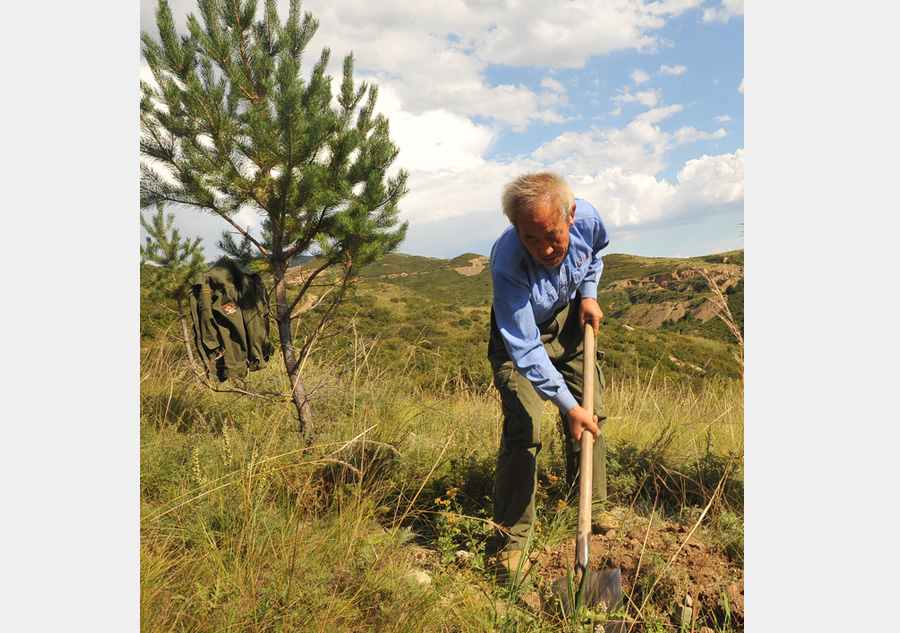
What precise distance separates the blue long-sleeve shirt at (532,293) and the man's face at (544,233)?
11 centimetres

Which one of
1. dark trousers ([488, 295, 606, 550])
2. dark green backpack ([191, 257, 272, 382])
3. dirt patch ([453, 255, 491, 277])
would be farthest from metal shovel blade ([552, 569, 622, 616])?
dirt patch ([453, 255, 491, 277])

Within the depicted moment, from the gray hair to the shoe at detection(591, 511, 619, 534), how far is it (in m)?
1.74

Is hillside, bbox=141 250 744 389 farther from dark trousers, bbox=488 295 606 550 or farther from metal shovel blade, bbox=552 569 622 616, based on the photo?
metal shovel blade, bbox=552 569 622 616

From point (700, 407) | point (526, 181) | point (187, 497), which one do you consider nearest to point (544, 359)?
point (526, 181)

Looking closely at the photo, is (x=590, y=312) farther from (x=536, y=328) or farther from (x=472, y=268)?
(x=472, y=268)

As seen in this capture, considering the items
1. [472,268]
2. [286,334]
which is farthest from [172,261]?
[472,268]

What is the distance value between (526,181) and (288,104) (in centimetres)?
195

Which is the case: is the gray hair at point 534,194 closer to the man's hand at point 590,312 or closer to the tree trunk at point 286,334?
the man's hand at point 590,312

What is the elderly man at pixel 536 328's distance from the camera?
2318 millimetres

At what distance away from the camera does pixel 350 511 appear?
8.57 feet

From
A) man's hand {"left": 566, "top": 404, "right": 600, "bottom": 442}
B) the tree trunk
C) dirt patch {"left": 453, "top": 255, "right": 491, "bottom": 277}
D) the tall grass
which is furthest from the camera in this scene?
dirt patch {"left": 453, "top": 255, "right": 491, "bottom": 277}

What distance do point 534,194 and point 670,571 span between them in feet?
5.99

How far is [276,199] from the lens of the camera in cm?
376

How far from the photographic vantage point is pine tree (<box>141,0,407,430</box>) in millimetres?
3553
